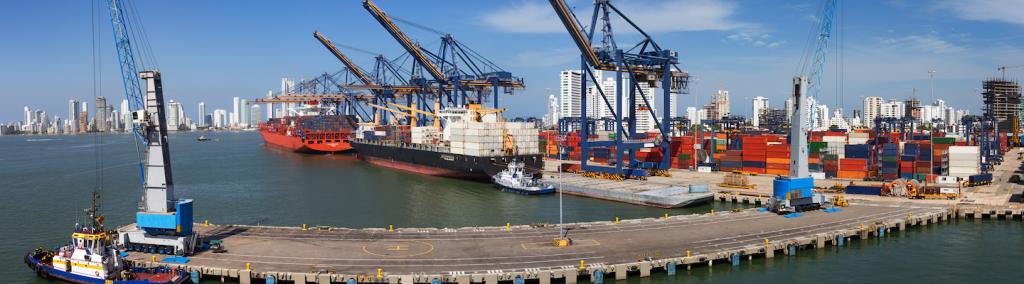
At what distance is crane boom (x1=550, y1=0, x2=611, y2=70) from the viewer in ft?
182

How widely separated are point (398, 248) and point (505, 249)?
4.69 metres

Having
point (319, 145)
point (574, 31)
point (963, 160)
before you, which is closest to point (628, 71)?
point (574, 31)

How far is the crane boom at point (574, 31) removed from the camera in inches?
2183

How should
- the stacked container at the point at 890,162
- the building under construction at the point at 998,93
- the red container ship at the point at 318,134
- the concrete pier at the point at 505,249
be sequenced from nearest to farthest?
1. the concrete pier at the point at 505,249
2. the stacked container at the point at 890,162
3. the building under construction at the point at 998,93
4. the red container ship at the point at 318,134

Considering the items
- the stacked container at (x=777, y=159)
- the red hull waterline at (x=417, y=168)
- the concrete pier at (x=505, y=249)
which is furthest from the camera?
the red hull waterline at (x=417, y=168)

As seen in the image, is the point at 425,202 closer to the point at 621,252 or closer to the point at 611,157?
the point at 621,252

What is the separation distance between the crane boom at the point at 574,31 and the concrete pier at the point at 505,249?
23.0 meters

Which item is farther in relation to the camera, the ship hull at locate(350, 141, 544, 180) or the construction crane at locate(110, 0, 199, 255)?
the ship hull at locate(350, 141, 544, 180)

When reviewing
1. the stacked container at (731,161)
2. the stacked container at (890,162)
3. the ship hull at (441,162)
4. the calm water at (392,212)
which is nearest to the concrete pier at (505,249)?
the calm water at (392,212)

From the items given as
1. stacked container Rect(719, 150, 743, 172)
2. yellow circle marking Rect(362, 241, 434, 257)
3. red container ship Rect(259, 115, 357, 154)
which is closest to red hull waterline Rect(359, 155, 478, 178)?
red container ship Rect(259, 115, 357, 154)

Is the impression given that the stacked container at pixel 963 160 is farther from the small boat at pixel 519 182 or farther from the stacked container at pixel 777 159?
the small boat at pixel 519 182

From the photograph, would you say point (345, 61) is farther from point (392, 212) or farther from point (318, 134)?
point (392, 212)

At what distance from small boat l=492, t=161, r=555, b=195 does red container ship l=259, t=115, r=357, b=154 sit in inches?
2458

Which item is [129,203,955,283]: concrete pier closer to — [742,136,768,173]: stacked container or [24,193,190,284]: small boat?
[24,193,190,284]: small boat
